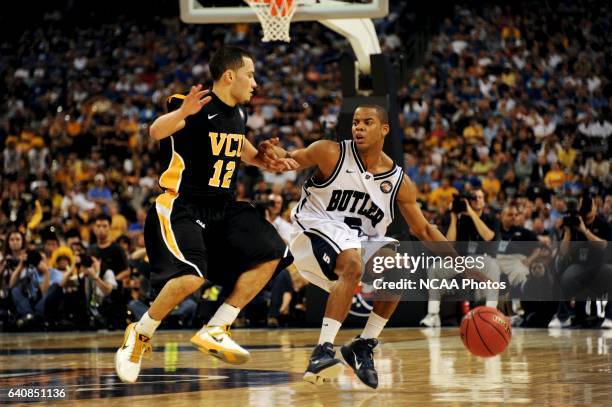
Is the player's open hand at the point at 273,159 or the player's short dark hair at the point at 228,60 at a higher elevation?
the player's short dark hair at the point at 228,60

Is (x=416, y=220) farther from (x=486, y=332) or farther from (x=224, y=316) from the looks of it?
(x=224, y=316)

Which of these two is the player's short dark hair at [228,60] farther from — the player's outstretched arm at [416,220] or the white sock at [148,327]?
the white sock at [148,327]

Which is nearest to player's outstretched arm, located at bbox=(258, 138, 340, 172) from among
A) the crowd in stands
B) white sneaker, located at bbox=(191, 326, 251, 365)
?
white sneaker, located at bbox=(191, 326, 251, 365)

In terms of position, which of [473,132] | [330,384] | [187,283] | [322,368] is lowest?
[330,384]

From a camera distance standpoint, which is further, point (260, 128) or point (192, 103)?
point (260, 128)

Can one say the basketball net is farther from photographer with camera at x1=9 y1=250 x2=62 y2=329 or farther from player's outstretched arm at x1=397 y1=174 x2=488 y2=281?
player's outstretched arm at x1=397 y1=174 x2=488 y2=281

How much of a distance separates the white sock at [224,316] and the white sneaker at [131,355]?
463mm

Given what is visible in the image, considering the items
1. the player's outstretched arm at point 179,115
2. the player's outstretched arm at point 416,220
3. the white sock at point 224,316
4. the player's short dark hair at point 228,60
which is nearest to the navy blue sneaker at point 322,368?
the white sock at point 224,316

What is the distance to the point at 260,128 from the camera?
22.0m

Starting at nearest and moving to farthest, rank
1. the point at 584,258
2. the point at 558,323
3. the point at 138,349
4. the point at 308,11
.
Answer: the point at 138,349
the point at 308,11
the point at 584,258
the point at 558,323

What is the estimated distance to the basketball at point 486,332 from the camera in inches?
304

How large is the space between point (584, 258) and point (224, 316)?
7.11 meters

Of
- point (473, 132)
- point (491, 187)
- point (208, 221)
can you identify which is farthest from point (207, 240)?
point (473, 132)

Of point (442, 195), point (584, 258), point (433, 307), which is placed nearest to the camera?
point (584, 258)
